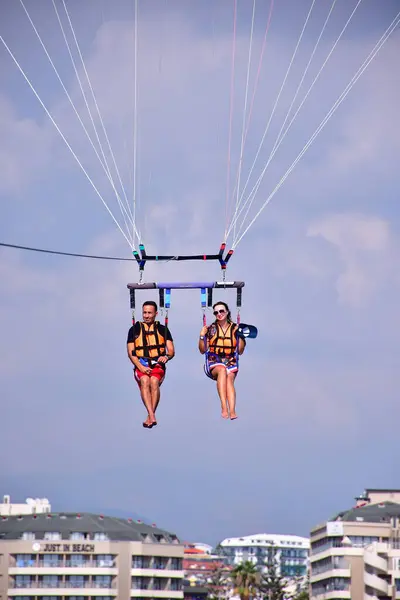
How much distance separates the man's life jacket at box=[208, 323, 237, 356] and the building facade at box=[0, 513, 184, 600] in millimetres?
86677

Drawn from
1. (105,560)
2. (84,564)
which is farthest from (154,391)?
(105,560)

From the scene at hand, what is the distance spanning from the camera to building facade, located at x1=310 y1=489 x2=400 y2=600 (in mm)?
113625

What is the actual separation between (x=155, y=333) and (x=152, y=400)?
1.66m

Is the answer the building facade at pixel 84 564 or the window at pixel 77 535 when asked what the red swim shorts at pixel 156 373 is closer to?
the building facade at pixel 84 564

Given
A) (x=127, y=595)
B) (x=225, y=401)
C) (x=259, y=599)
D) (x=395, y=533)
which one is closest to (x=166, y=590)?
(x=127, y=595)

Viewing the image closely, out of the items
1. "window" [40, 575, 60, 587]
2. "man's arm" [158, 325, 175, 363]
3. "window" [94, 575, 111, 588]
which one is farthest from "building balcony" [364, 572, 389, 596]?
"man's arm" [158, 325, 175, 363]

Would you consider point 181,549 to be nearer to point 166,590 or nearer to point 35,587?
point 166,590

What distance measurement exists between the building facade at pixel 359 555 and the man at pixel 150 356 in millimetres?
84720

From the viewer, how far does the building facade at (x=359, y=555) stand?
114 metres

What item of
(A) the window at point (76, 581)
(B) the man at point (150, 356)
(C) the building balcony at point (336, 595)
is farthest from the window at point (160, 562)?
(B) the man at point (150, 356)

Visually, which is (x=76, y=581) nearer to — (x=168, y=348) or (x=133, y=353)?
(x=133, y=353)

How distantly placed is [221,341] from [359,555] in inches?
3499

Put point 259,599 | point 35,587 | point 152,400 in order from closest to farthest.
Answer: point 152,400, point 35,587, point 259,599

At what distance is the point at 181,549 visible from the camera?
394ft
